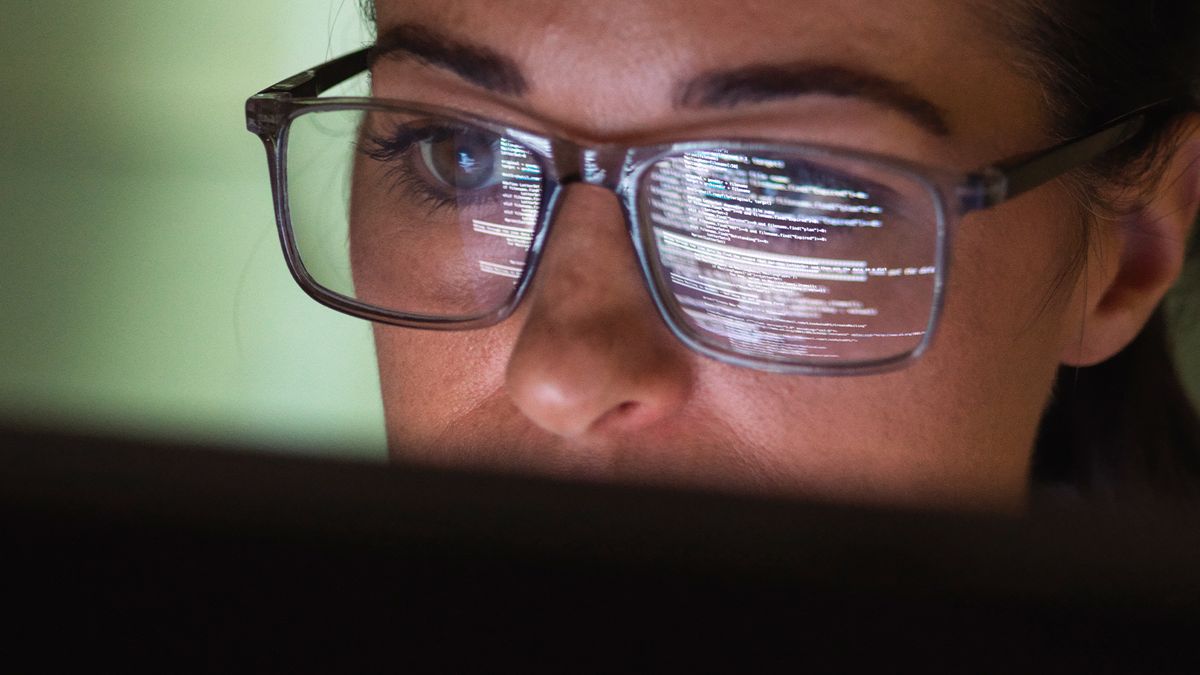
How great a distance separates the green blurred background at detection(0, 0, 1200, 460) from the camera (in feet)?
5.99

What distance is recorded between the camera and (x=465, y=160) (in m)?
0.87

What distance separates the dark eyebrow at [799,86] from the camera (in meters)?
0.71

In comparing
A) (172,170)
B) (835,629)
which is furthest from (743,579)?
(172,170)

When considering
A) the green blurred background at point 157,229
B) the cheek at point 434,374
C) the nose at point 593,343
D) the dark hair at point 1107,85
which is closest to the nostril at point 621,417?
the nose at point 593,343

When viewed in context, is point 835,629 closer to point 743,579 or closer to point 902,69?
point 743,579

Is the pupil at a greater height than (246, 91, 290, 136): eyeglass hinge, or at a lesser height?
lesser

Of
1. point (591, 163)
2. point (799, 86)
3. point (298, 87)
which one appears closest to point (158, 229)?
point (298, 87)

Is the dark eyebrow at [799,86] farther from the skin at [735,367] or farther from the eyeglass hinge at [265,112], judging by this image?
the eyeglass hinge at [265,112]

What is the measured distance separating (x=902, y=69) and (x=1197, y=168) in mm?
328

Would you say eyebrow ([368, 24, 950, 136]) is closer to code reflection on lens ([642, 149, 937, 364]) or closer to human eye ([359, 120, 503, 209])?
code reflection on lens ([642, 149, 937, 364])

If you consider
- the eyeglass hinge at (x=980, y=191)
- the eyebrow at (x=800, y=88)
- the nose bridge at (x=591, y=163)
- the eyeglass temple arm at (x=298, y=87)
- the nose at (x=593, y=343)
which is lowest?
the nose at (x=593, y=343)

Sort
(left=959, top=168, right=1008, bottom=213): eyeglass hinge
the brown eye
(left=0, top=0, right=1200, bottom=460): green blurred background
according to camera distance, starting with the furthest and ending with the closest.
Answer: (left=0, top=0, right=1200, bottom=460): green blurred background < the brown eye < (left=959, top=168, right=1008, bottom=213): eyeglass hinge

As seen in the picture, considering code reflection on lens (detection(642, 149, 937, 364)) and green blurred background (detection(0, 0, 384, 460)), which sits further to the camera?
green blurred background (detection(0, 0, 384, 460))

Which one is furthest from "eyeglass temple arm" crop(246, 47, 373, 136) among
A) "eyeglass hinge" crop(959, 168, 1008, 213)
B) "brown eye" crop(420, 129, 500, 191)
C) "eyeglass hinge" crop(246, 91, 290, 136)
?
"eyeglass hinge" crop(959, 168, 1008, 213)
